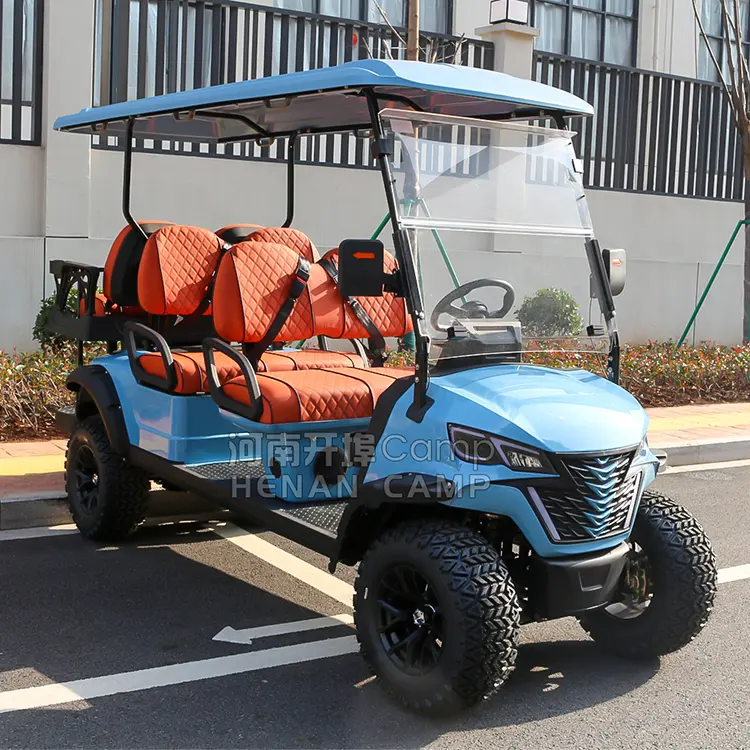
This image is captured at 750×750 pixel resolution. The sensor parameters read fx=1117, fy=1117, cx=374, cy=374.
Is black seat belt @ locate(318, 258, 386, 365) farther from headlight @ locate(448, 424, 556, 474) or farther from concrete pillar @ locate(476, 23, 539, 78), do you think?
concrete pillar @ locate(476, 23, 539, 78)

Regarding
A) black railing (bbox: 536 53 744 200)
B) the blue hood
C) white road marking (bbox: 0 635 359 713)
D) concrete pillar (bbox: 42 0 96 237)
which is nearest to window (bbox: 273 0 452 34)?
black railing (bbox: 536 53 744 200)

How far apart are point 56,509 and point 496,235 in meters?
2.94

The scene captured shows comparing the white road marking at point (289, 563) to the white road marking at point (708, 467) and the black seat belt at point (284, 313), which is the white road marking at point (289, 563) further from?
the white road marking at point (708, 467)

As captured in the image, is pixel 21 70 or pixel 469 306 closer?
pixel 469 306

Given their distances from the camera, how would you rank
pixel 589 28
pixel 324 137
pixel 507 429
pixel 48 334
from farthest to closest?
pixel 589 28
pixel 324 137
pixel 48 334
pixel 507 429

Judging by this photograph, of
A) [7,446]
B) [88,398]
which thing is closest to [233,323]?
[88,398]

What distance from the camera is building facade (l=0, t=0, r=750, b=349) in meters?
9.84

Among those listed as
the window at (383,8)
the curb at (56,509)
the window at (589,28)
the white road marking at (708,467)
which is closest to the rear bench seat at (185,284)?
the curb at (56,509)

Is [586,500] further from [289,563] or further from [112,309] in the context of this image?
[112,309]

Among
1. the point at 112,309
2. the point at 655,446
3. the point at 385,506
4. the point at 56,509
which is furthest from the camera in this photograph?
the point at 655,446

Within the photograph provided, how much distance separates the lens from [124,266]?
18.9ft

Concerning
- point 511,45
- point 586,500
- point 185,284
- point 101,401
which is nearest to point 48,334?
point 185,284

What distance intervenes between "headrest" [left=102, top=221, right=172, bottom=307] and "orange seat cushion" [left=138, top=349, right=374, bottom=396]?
51cm

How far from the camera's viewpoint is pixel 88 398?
5566 mm
